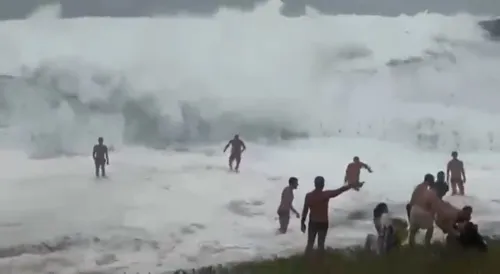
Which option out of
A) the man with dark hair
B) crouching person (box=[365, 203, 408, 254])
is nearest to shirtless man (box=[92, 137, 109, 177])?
crouching person (box=[365, 203, 408, 254])

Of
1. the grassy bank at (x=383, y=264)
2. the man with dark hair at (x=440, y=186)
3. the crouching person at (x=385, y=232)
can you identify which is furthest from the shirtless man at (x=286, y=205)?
the man with dark hair at (x=440, y=186)

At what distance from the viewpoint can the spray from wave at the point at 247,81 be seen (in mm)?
2623

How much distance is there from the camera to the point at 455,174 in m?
2.96

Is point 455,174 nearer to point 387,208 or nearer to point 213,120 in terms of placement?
point 387,208

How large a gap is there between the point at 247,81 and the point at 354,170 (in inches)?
23.6

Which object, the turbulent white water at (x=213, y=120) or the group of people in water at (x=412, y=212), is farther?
the group of people in water at (x=412, y=212)

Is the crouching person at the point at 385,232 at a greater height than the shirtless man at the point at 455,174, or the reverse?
the shirtless man at the point at 455,174

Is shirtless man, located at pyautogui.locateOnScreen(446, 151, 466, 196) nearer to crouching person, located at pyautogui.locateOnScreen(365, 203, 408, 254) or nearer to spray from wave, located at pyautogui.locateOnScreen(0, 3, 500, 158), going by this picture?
spray from wave, located at pyautogui.locateOnScreen(0, 3, 500, 158)

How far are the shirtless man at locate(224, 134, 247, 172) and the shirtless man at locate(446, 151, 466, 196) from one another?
3.08 ft

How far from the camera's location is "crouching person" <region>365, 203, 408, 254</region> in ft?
9.22

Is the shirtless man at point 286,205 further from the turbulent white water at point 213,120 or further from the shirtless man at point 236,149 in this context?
the shirtless man at point 236,149

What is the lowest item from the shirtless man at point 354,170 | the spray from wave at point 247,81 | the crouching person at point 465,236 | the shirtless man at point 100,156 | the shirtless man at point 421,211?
the crouching person at point 465,236

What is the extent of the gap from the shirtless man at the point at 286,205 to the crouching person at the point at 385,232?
0.36m

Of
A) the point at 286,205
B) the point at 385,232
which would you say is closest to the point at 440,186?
the point at 385,232
